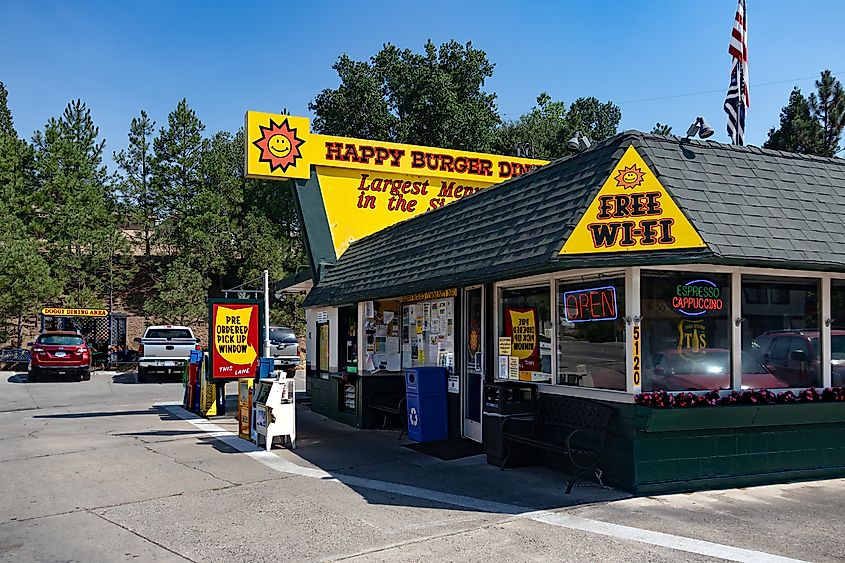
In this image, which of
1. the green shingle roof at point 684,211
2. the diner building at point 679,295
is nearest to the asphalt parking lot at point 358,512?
the diner building at point 679,295

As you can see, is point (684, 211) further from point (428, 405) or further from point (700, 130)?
point (428, 405)

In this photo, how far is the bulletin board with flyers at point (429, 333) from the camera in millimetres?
11992

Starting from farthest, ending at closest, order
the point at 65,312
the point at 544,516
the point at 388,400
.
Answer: the point at 65,312, the point at 388,400, the point at 544,516

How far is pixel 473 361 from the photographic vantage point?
444 inches

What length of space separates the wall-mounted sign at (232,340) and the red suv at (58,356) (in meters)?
13.3

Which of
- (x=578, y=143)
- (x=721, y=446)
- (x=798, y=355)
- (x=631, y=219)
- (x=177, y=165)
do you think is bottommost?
(x=721, y=446)

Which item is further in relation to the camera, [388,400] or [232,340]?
[232,340]

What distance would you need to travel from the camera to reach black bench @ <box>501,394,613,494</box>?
26.6 ft

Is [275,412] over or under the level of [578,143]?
under

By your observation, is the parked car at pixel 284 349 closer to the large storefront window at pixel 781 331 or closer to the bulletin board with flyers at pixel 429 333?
the bulletin board with flyers at pixel 429 333

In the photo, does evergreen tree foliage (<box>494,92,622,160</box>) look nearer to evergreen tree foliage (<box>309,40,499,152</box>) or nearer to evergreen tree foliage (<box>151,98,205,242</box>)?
evergreen tree foliage (<box>309,40,499,152</box>)

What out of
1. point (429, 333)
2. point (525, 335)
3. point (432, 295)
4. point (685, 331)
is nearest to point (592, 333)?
point (685, 331)

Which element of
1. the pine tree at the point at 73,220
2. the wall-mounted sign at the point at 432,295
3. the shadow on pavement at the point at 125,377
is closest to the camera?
the wall-mounted sign at the point at 432,295

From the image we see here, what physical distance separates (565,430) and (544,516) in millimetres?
1952
